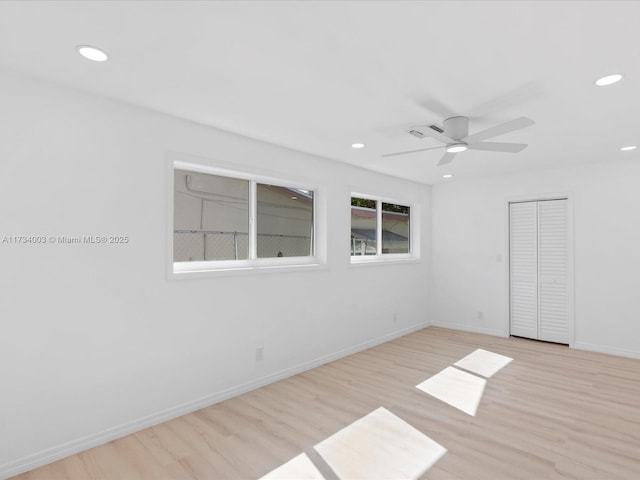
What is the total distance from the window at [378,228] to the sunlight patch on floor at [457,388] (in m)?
1.87

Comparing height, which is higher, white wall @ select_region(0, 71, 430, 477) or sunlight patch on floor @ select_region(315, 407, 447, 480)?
white wall @ select_region(0, 71, 430, 477)

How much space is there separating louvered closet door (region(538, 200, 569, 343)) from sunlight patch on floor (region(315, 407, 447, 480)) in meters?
3.35

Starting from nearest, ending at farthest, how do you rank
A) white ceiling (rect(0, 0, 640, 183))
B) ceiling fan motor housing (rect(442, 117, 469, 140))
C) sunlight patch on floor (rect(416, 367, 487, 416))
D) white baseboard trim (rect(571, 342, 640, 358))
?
white ceiling (rect(0, 0, 640, 183)) → ceiling fan motor housing (rect(442, 117, 469, 140)) → sunlight patch on floor (rect(416, 367, 487, 416)) → white baseboard trim (rect(571, 342, 640, 358))

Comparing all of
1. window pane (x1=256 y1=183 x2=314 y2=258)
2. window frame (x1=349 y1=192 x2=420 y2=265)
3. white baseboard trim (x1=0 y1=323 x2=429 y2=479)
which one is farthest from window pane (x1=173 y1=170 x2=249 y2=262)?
window frame (x1=349 y1=192 x2=420 y2=265)

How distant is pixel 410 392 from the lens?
3.35m

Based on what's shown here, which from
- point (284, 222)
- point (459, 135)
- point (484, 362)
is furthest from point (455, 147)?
point (484, 362)

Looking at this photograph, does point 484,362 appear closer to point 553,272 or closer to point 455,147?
point 553,272

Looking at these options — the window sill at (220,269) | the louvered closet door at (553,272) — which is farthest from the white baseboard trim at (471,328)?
the window sill at (220,269)

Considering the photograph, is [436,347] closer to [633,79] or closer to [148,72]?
[633,79]

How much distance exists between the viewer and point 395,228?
5723 mm

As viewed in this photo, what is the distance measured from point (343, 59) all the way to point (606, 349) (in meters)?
4.84

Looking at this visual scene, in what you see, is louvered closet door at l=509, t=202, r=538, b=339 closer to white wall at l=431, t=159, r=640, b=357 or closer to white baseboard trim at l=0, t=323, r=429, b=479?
white wall at l=431, t=159, r=640, b=357

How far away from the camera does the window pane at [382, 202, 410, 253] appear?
550 cm

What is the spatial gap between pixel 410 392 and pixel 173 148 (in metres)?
2.95
